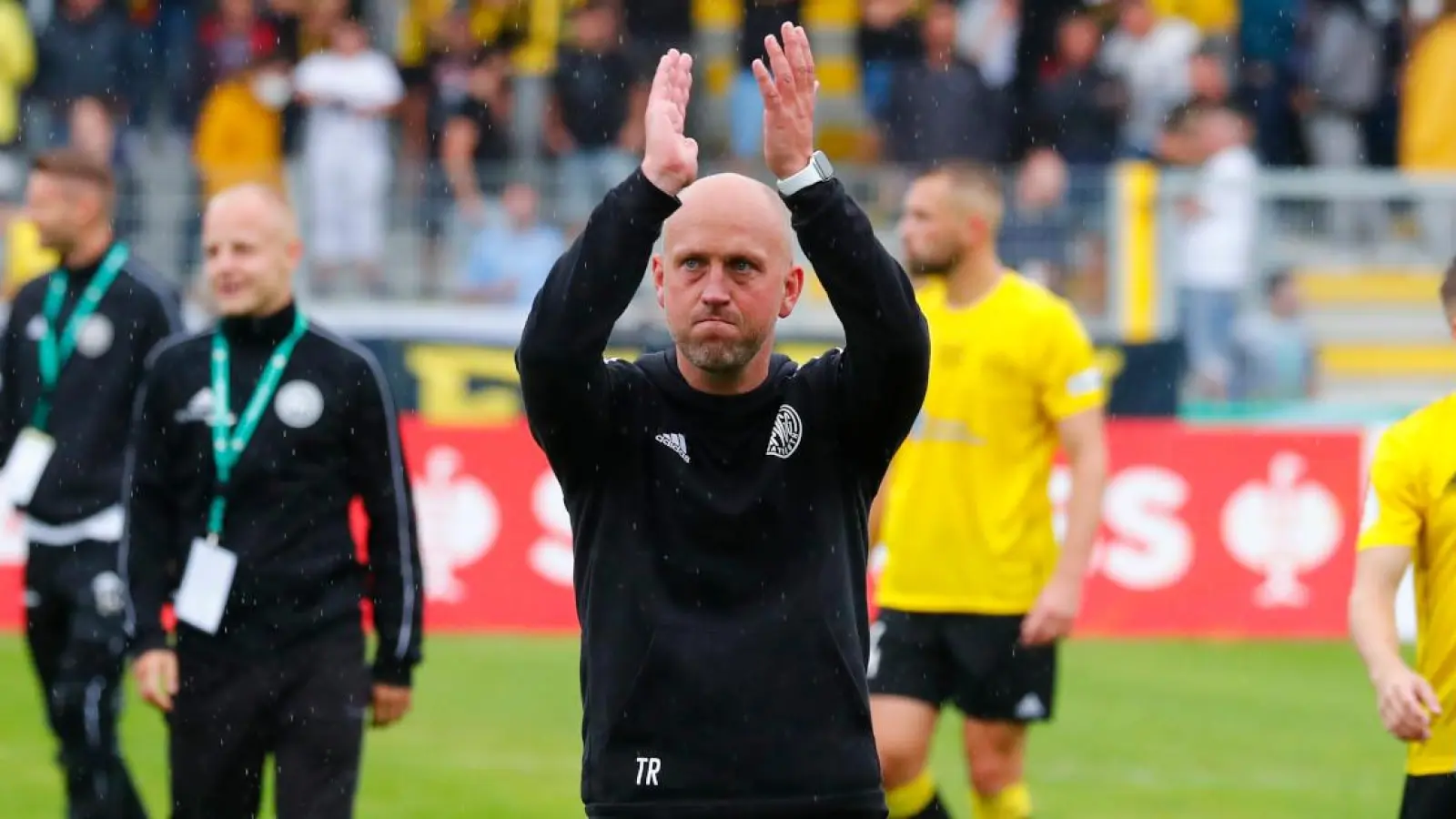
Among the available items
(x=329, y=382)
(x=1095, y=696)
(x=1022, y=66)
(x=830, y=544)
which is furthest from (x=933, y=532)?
(x=1022, y=66)

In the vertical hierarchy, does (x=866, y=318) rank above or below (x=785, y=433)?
above

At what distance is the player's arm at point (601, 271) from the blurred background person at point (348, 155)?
1245 centimetres

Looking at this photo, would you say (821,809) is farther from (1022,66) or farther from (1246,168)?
(1022,66)

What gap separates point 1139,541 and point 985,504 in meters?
6.42

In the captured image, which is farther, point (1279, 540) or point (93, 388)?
point (1279, 540)

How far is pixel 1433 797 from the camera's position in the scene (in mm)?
5551

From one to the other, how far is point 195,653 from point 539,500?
291 inches

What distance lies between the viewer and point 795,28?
13.9ft

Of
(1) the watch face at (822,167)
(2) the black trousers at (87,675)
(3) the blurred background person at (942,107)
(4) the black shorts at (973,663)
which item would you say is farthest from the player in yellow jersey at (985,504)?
(3) the blurred background person at (942,107)

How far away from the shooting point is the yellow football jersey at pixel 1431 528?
559cm

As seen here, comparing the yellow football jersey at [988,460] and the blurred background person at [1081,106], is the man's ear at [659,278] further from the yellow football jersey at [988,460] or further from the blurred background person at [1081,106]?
the blurred background person at [1081,106]

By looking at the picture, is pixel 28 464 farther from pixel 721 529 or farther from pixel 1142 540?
pixel 1142 540

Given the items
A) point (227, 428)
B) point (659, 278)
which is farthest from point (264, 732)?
point (659, 278)

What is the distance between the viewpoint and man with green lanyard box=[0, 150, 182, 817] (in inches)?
314
